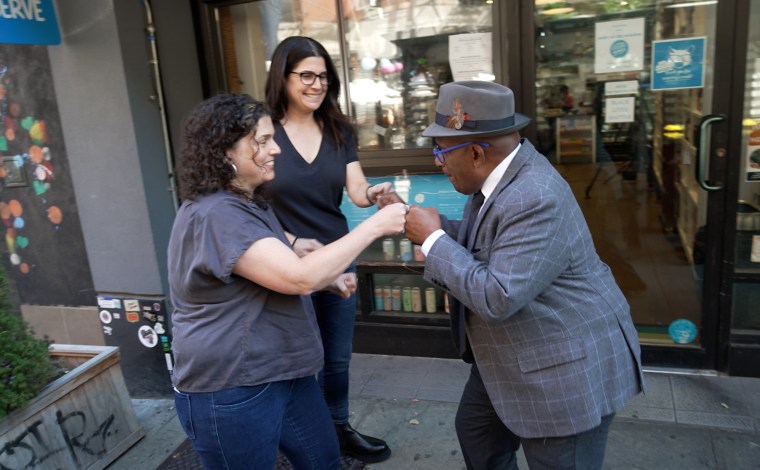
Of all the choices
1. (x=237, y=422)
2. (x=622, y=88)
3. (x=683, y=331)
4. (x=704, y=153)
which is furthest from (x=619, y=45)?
(x=237, y=422)

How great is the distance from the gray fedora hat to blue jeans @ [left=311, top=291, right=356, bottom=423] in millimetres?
1317

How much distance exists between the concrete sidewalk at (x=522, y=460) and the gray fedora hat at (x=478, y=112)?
198 centimetres

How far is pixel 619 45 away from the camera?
11.6 ft

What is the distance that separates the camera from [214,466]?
1989mm

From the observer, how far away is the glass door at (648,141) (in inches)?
134

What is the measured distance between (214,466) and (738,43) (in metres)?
3.38

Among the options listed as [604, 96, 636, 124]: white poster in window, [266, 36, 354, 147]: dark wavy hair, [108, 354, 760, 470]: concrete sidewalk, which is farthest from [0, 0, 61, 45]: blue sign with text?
[604, 96, 636, 124]: white poster in window

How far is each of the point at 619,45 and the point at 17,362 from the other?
371 cm

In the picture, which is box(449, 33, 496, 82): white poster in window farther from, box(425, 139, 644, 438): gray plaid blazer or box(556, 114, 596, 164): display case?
box(425, 139, 644, 438): gray plaid blazer

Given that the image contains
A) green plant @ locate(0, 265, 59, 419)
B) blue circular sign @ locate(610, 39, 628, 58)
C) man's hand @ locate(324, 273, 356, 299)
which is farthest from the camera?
blue circular sign @ locate(610, 39, 628, 58)

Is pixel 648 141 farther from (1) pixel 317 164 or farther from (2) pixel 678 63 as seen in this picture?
(1) pixel 317 164

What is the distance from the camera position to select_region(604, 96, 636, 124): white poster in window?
3.60 m

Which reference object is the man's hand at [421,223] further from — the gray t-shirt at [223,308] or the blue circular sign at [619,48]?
the blue circular sign at [619,48]

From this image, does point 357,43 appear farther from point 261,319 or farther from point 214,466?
point 214,466
